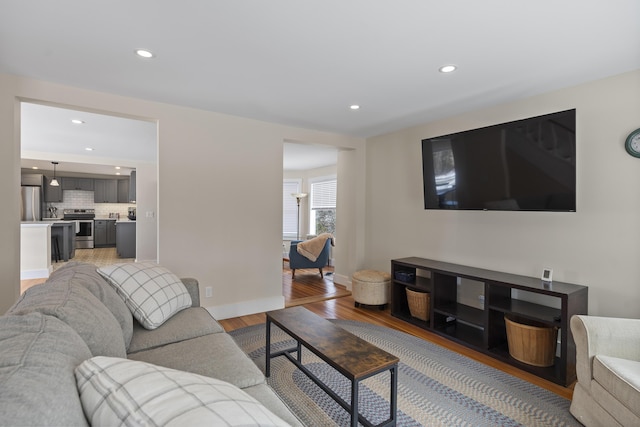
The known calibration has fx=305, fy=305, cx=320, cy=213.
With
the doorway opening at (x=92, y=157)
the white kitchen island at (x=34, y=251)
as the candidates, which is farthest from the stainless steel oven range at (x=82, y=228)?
the white kitchen island at (x=34, y=251)

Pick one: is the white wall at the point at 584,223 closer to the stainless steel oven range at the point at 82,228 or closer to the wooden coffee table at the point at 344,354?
the wooden coffee table at the point at 344,354

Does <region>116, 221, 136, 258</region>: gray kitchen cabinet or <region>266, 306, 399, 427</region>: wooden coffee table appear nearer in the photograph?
<region>266, 306, 399, 427</region>: wooden coffee table

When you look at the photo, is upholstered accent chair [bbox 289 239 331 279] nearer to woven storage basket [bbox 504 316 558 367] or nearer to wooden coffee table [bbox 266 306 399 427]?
wooden coffee table [bbox 266 306 399 427]

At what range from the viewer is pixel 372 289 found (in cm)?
372

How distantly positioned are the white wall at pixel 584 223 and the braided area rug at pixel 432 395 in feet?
3.26

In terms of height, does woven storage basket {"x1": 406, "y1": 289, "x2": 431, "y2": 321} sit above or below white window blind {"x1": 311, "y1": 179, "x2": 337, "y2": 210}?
below

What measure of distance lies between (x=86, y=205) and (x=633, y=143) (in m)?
12.1

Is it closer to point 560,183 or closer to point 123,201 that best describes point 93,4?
point 560,183

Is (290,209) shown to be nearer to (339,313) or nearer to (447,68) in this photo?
(339,313)

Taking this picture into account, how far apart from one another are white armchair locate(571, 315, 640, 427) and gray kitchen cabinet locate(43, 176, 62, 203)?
11596 mm

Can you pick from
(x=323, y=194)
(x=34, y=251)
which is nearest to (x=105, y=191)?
(x=34, y=251)

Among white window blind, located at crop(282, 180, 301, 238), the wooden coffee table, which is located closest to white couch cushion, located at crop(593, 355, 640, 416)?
the wooden coffee table

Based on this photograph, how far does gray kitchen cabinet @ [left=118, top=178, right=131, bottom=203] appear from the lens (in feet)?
31.6

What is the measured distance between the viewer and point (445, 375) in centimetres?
232
